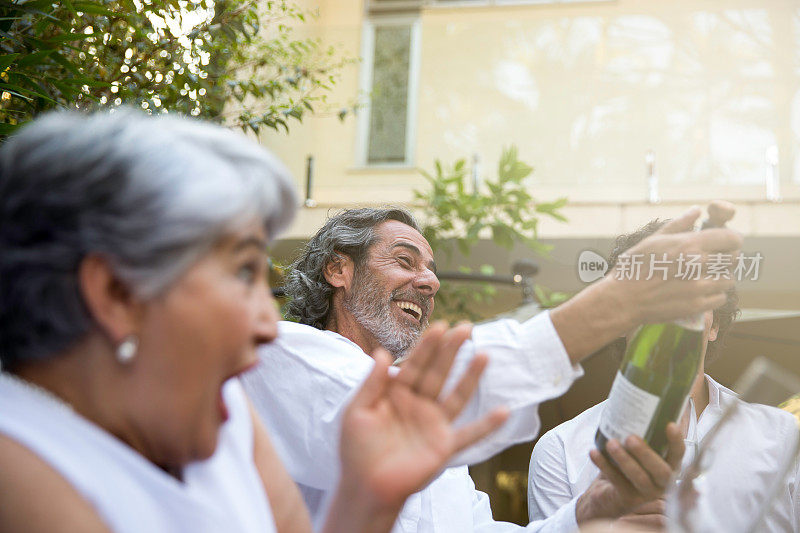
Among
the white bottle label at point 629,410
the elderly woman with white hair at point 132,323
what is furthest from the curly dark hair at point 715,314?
the elderly woman with white hair at point 132,323

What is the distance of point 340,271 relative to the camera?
261cm

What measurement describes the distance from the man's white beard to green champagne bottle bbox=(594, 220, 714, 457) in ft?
3.31

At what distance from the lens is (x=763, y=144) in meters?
7.31

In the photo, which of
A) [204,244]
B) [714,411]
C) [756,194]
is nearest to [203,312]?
[204,244]

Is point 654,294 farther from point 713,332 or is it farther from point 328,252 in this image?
point 328,252

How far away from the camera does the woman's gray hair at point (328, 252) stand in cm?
262

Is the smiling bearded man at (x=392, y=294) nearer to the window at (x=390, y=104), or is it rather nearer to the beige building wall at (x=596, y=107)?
the beige building wall at (x=596, y=107)

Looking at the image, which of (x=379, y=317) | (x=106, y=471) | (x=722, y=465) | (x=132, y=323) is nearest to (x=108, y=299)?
(x=132, y=323)

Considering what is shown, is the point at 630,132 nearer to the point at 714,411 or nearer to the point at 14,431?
the point at 714,411

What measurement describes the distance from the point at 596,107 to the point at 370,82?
2381 mm

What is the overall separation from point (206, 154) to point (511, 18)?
27.3ft

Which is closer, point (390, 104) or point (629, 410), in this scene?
point (629, 410)

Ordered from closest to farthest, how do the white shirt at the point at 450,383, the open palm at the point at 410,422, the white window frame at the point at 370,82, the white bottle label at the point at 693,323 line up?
the open palm at the point at 410,422
the white shirt at the point at 450,383
the white bottle label at the point at 693,323
the white window frame at the point at 370,82

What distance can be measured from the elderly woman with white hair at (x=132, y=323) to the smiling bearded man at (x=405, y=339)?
0.19 m
